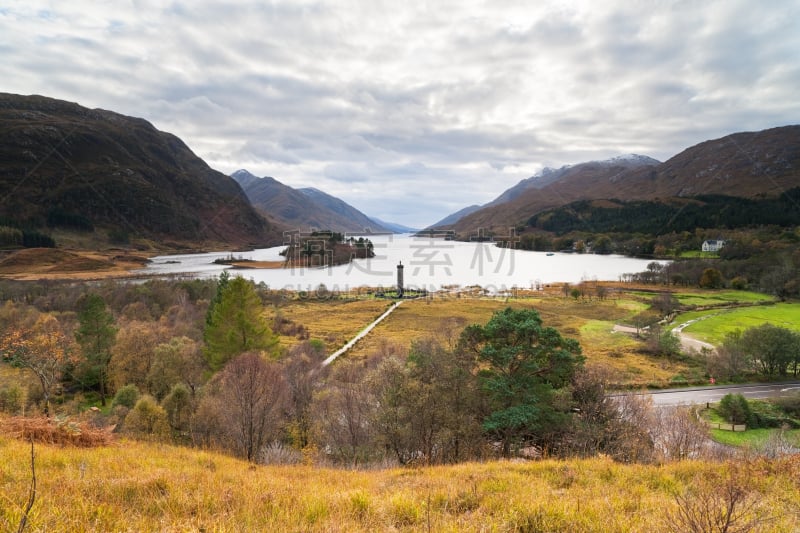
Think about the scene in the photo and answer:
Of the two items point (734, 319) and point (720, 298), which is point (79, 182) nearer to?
point (734, 319)

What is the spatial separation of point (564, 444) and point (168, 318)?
139 ft

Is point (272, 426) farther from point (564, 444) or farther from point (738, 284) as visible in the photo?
point (738, 284)

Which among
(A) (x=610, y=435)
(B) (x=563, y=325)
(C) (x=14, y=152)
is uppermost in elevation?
(C) (x=14, y=152)

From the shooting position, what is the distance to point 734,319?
54.8 m

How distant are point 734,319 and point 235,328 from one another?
67373 millimetres

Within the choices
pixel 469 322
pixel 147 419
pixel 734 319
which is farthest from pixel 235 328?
pixel 734 319

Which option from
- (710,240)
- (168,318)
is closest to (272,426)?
(168,318)

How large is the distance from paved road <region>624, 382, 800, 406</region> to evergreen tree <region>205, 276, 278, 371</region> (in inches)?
1236

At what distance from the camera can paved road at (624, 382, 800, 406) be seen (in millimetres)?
30562

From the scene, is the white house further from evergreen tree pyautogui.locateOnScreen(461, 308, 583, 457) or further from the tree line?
evergreen tree pyautogui.locateOnScreen(461, 308, 583, 457)

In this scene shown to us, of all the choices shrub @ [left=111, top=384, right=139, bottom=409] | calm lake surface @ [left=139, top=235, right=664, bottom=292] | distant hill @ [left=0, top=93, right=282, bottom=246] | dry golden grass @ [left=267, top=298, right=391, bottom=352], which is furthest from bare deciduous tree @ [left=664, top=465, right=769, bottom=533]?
distant hill @ [left=0, top=93, right=282, bottom=246]

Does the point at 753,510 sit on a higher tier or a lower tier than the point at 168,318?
higher

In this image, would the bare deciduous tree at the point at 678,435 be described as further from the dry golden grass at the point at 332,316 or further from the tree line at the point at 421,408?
the dry golden grass at the point at 332,316

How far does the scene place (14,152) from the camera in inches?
5979
